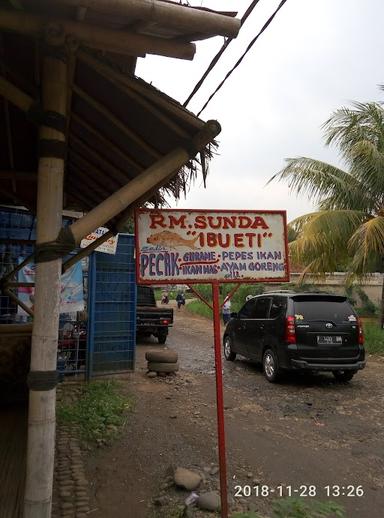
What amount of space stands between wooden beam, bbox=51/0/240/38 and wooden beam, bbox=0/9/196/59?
0.52ft

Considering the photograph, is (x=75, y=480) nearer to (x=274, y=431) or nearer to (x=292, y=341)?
(x=274, y=431)

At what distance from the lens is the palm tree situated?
13.7 metres

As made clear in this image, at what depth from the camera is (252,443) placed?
5758 millimetres

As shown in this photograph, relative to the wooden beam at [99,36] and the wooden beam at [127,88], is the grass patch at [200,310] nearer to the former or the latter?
the wooden beam at [127,88]

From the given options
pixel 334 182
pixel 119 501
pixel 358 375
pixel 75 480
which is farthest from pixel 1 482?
pixel 334 182

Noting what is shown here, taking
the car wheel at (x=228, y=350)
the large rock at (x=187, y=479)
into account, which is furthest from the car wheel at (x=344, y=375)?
the large rock at (x=187, y=479)

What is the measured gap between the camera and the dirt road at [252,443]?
4230 millimetres

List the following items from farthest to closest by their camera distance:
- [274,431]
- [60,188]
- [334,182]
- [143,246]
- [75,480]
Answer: [334,182]
[274,431]
[75,480]
[143,246]
[60,188]

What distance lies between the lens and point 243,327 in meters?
11.0

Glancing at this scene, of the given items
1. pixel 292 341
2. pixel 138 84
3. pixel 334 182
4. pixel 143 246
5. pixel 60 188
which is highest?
pixel 334 182

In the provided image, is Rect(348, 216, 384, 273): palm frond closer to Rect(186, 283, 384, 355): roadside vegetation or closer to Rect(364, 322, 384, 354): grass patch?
Rect(364, 322, 384, 354): grass patch

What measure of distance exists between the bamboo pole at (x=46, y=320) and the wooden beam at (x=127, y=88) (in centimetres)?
18

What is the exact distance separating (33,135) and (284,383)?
688 centimetres

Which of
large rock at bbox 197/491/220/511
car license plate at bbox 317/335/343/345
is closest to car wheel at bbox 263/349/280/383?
car license plate at bbox 317/335/343/345
